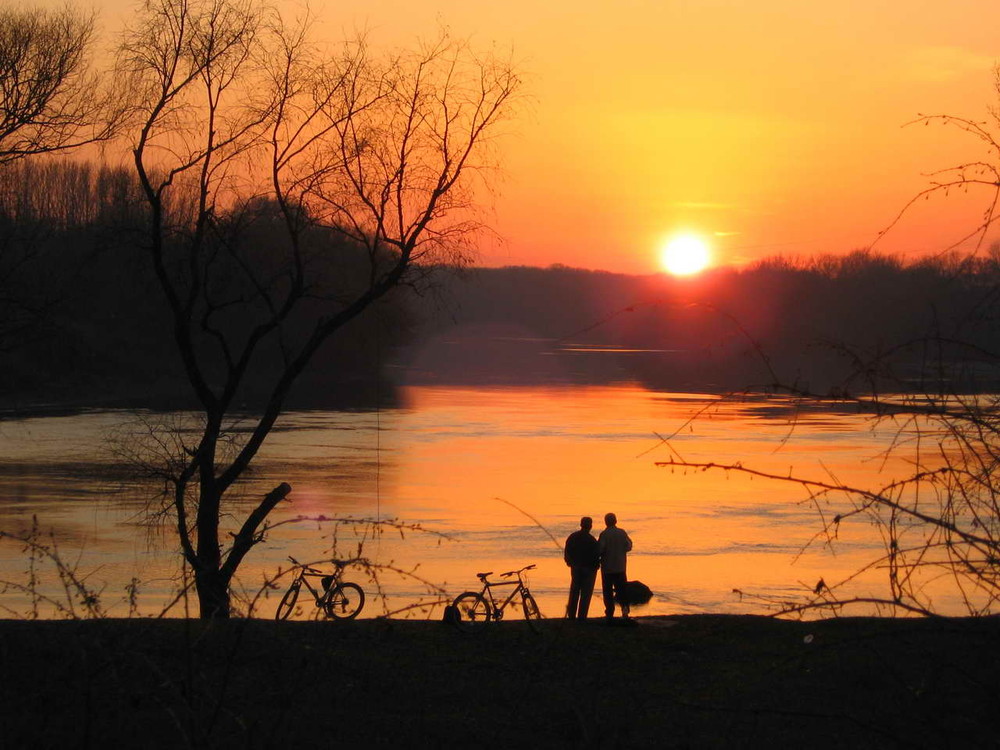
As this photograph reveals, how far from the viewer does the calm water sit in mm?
23938

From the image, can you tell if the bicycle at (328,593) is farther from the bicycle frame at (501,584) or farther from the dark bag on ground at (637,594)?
the dark bag on ground at (637,594)

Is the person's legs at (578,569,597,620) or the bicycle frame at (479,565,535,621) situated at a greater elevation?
the bicycle frame at (479,565,535,621)

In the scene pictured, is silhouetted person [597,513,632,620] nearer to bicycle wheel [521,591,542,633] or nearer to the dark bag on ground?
bicycle wheel [521,591,542,633]

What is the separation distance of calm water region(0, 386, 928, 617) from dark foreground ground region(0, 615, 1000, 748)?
3.38 feet

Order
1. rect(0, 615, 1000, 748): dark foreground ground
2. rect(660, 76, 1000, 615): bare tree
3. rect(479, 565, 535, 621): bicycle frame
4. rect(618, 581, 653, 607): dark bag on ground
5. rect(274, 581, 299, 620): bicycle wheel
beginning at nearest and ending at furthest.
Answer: rect(660, 76, 1000, 615): bare tree, rect(274, 581, 299, 620): bicycle wheel, rect(0, 615, 1000, 748): dark foreground ground, rect(479, 565, 535, 621): bicycle frame, rect(618, 581, 653, 607): dark bag on ground

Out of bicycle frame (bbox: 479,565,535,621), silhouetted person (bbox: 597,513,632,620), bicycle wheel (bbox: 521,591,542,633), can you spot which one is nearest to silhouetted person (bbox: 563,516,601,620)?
silhouetted person (bbox: 597,513,632,620)

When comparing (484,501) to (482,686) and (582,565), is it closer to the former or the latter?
(582,565)

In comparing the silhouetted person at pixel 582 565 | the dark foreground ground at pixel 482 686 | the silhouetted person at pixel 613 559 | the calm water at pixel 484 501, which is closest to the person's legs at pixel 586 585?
the silhouetted person at pixel 582 565

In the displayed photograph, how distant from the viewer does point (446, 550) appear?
2741cm

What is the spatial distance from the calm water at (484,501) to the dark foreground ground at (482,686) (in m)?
1.03

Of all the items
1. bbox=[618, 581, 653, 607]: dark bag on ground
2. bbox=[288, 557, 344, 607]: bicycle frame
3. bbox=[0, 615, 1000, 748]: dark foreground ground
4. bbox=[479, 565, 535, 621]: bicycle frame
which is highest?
bbox=[288, 557, 344, 607]: bicycle frame

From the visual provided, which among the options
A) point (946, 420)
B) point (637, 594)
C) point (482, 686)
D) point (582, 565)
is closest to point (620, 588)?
point (582, 565)

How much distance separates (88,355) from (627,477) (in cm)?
5209

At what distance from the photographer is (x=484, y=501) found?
34594 millimetres
